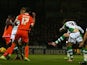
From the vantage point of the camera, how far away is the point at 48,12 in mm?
26188

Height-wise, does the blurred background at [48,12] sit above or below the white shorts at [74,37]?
above

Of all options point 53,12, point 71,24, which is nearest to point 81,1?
point 53,12

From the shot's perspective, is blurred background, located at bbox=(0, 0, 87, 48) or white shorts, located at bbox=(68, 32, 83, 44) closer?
white shorts, located at bbox=(68, 32, 83, 44)

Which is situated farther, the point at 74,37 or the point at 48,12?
→ the point at 48,12

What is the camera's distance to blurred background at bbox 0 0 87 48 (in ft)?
85.3

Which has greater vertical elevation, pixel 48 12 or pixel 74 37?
pixel 48 12

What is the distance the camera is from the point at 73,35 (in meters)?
18.2

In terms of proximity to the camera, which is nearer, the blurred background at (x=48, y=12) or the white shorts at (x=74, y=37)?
the white shorts at (x=74, y=37)

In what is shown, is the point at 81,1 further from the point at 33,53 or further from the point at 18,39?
the point at 18,39

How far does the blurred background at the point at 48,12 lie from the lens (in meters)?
26.0

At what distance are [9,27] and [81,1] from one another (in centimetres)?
633

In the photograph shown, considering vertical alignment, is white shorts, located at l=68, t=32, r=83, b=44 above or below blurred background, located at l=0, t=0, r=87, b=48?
below

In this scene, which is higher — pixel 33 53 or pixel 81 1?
pixel 81 1

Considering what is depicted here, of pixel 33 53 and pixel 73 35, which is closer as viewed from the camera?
pixel 73 35
